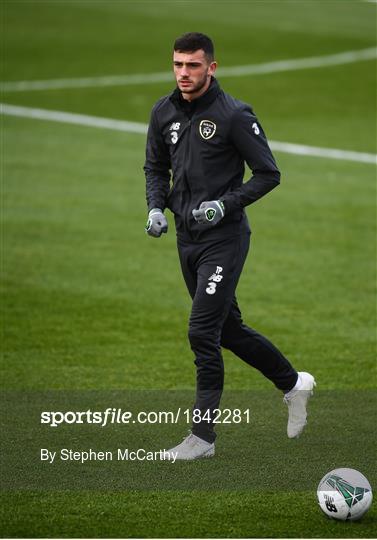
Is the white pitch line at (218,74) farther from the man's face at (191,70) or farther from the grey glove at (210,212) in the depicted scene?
the grey glove at (210,212)

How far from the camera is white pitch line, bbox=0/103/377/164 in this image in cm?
2044

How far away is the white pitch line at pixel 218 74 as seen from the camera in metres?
26.6

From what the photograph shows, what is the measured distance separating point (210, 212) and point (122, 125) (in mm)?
15408

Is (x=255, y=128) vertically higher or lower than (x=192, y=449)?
higher

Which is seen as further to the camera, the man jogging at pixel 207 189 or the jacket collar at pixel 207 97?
the jacket collar at pixel 207 97

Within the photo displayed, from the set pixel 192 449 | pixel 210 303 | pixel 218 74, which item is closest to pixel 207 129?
pixel 210 303

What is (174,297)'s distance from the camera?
1294cm

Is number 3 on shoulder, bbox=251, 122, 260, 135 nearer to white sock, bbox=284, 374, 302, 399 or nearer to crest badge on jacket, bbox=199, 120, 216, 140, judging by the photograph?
crest badge on jacket, bbox=199, 120, 216, 140

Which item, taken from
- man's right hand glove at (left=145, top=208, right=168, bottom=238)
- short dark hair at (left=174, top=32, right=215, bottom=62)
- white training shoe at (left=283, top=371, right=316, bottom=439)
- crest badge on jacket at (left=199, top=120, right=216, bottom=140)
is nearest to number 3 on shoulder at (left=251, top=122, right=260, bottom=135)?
crest badge on jacket at (left=199, top=120, right=216, bottom=140)

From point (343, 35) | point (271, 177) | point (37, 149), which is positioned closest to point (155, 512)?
point (271, 177)

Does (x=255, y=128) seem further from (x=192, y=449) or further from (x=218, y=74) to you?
(x=218, y=74)

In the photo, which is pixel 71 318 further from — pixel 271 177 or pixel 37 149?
pixel 37 149

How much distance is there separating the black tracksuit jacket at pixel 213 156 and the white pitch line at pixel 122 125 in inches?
481

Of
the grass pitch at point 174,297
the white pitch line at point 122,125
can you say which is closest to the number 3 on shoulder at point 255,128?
the grass pitch at point 174,297
